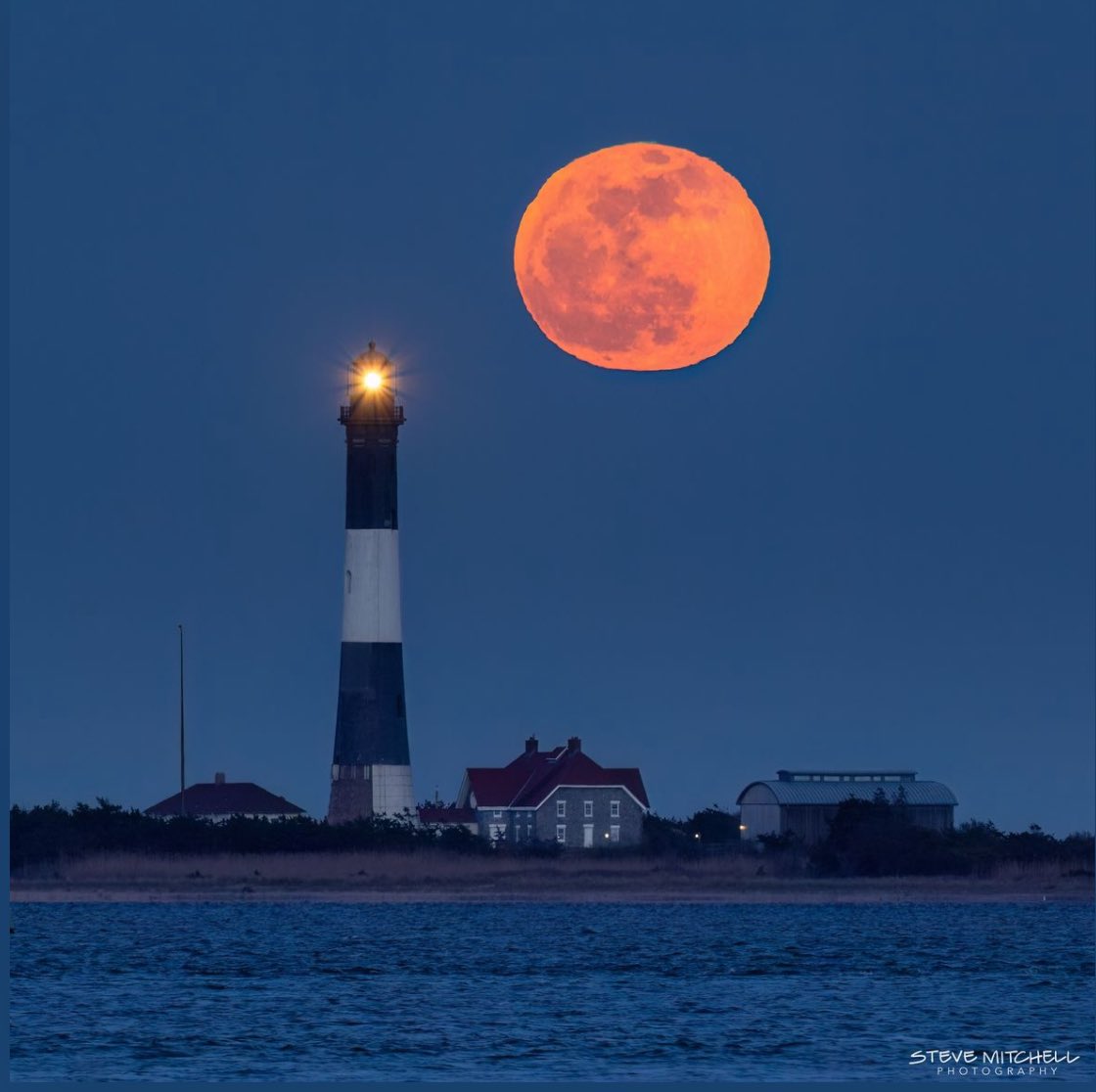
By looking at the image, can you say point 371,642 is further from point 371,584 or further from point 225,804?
point 225,804

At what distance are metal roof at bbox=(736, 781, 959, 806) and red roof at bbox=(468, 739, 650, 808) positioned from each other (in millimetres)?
4961

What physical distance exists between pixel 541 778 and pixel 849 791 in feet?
36.3

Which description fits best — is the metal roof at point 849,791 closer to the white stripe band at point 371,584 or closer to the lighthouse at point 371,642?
the lighthouse at point 371,642

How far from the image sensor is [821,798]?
8881 centimetres

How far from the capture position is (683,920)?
6594 centimetres

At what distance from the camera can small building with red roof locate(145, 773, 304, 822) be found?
90688mm

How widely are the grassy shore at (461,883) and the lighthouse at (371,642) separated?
3.41 meters

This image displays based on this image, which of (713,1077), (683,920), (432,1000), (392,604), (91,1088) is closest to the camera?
(91,1088)

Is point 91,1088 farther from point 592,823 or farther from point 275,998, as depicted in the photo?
point 592,823

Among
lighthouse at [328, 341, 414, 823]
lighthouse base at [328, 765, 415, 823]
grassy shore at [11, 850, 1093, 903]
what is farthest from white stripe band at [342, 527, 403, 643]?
grassy shore at [11, 850, 1093, 903]

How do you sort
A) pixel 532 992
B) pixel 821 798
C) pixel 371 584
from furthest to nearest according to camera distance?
pixel 821 798 → pixel 371 584 → pixel 532 992

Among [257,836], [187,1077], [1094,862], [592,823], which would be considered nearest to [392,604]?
[257,836]

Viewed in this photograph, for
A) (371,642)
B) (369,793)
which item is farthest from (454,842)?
(371,642)

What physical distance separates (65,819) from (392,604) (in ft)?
42.3
